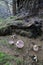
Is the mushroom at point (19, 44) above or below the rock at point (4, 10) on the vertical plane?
above

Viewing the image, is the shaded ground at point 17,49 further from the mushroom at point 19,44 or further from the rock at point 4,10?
the rock at point 4,10

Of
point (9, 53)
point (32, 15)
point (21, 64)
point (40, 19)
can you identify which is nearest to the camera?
point (21, 64)

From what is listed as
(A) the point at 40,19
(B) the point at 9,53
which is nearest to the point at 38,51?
(B) the point at 9,53

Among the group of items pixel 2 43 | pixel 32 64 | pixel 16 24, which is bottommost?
pixel 32 64

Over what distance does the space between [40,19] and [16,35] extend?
2.61ft

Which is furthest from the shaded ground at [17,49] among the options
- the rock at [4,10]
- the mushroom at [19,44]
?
the rock at [4,10]

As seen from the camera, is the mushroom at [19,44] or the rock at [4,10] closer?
the mushroom at [19,44]

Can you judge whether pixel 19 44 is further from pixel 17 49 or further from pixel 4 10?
pixel 4 10

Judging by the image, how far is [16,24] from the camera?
3.14m

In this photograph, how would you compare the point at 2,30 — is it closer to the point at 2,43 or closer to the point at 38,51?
A: the point at 2,43

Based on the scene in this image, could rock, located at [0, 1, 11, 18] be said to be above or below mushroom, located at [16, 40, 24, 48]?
below

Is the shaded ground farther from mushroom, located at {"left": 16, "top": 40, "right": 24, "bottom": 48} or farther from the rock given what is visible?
the rock

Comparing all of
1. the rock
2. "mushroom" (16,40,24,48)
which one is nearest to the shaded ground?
"mushroom" (16,40,24,48)

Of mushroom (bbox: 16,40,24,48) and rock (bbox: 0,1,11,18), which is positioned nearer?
mushroom (bbox: 16,40,24,48)
